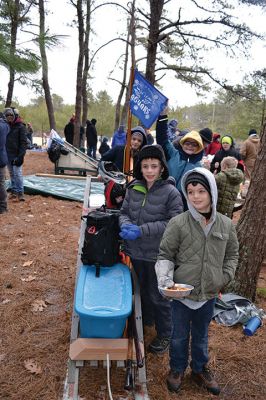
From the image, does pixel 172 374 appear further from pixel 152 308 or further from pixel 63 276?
pixel 63 276

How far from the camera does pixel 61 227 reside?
6.54 meters

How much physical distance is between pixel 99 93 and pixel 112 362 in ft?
129

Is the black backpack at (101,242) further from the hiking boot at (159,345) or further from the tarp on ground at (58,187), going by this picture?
the tarp on ground at (58,187)

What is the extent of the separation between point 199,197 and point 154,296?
3.56 feet

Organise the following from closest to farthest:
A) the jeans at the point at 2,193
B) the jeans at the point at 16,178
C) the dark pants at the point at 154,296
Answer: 1. the dark pants at the point at 154,296
2. the jeans at the point at 2,193
3. the jeans at the point at 16,178

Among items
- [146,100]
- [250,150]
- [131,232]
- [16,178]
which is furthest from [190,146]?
[250,150]

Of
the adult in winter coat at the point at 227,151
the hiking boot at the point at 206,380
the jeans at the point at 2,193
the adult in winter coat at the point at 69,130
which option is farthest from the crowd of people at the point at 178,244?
the adult in winter coat at the point at 69,130

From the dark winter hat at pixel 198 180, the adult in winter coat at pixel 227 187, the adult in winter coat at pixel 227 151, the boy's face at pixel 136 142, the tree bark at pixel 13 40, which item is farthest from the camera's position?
the adult in winter coat at pixel 227 151

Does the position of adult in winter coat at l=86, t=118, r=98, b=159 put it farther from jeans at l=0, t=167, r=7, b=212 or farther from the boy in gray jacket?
the boy in gray jacket

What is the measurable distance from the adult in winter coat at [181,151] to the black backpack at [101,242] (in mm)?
1093

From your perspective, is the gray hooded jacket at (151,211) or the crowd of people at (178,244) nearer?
the crowd of people at (178,244)

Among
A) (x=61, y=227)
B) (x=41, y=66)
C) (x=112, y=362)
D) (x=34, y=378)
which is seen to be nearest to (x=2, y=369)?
(x=34, y=378)

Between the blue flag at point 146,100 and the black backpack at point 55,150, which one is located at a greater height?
the blue flag at point 146,100

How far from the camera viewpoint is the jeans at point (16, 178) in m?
7.79
